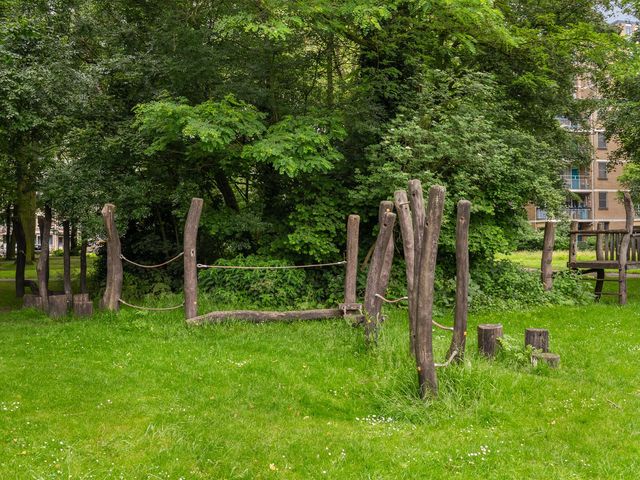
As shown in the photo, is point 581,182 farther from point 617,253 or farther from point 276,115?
point 276,115

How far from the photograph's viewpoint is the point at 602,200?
56.5m

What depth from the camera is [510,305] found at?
14.0 meters

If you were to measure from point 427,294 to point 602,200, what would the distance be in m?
55.9

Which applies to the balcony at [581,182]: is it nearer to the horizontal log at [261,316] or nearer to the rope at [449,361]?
the horizontal log at [261,316]

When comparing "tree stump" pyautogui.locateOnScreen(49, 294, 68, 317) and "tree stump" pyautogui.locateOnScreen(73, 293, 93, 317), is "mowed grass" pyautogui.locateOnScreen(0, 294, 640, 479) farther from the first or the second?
"tree stump" pyautogui.locateOnScreen(49, 294, 68, 317)

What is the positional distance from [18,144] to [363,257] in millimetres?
8359

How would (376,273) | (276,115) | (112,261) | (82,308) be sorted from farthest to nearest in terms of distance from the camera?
(276,115) → (112,261) → (82,308) → (376,273)

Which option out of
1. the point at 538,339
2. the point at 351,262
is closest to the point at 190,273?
the point at 351,262

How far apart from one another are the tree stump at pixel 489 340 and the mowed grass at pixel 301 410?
16 centimetres

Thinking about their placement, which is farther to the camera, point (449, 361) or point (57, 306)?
point (57, 306)

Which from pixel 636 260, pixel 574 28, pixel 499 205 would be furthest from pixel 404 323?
pixel 574 28

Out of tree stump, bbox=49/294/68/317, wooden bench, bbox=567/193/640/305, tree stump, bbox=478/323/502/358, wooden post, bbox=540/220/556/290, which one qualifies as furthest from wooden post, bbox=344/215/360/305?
wooden bench, bbox=567/193/640/305

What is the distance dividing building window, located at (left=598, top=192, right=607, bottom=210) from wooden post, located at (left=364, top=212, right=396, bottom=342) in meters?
52.7

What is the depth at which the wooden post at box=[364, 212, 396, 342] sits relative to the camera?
9.28 metres
